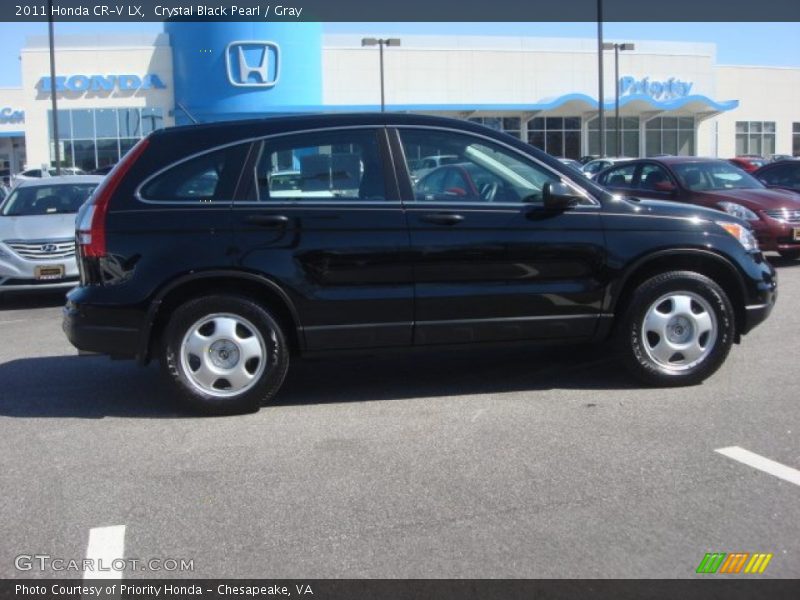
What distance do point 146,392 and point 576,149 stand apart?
45.4 meters

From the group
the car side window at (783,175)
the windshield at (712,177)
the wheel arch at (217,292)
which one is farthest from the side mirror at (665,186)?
the wheel arch at (217,292)

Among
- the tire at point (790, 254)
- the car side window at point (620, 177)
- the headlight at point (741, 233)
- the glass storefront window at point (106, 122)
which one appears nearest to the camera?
the headlight at point (741, 233)

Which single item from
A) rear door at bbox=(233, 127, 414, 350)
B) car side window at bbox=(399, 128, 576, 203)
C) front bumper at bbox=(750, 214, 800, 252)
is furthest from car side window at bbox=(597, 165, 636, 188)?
Result: rear door at bbox=(233, 127, 414, 350)

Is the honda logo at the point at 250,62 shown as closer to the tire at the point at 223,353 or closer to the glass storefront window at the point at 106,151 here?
the glass storefront window at the point at 106,151

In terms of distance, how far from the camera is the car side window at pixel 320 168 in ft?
17.8

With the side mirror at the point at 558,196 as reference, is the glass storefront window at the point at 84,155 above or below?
above

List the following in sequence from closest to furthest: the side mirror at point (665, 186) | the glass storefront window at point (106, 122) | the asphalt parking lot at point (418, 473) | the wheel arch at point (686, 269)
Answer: the asphalt parking lot at point (418, 473), the wheel arch at point (686, 269), the side mirror at point (665, 186), the glass storefront window at point (106, 122)

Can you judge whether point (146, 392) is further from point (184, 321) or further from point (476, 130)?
point (476, 130)

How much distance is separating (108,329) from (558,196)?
9.81 ft

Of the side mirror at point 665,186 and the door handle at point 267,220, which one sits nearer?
the door handle at point 267,220

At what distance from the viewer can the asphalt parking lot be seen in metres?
3.54

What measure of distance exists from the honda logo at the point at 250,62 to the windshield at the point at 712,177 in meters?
30.4

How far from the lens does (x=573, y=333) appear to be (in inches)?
224

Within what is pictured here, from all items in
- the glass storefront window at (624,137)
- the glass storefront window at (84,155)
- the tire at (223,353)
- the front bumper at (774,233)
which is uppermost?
the glass storefront window at (624,137)
